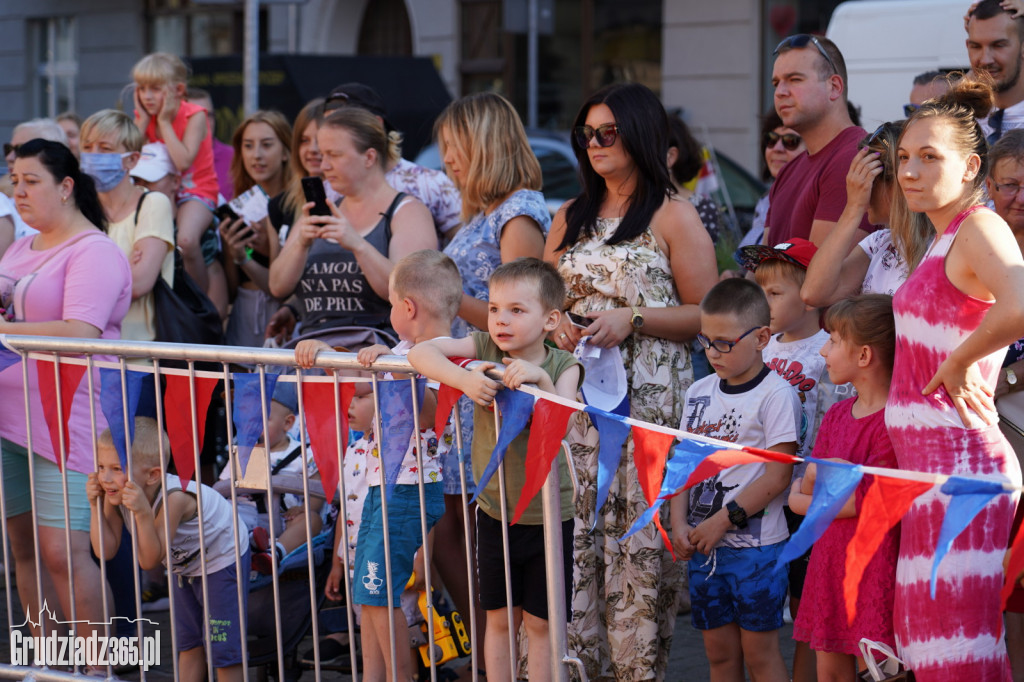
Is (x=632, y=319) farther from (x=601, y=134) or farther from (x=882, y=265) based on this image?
(x=882, y=265)

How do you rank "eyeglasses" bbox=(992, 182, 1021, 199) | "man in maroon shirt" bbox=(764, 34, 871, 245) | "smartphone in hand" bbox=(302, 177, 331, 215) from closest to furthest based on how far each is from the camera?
"eyeglasses" bbox=(992, 182, 1021, 199) < "man in maroon shirt" bbox=(764, 34, 871, 245) < "smartphone in hand" bbox=(302, 177, 331, 215)

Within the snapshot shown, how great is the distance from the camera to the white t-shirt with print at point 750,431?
403 centimetres

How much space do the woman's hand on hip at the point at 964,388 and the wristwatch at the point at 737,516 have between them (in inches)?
34.9

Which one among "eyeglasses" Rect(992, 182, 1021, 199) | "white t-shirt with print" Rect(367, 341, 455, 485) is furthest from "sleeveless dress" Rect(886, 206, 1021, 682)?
"white t-shirt with print" Rect(367, 341, 455, 485)

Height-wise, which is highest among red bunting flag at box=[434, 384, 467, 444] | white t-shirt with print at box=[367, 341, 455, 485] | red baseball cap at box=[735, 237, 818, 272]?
red baseball cap at box=[735, 237, 818, 272]

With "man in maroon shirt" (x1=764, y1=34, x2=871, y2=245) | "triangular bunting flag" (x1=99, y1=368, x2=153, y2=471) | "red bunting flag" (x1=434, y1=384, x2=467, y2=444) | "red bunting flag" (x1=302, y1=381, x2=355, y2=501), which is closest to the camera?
"red bunting flag" (x1=434, y1=384, x2=467, y2=444)

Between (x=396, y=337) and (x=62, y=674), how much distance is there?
1.84m

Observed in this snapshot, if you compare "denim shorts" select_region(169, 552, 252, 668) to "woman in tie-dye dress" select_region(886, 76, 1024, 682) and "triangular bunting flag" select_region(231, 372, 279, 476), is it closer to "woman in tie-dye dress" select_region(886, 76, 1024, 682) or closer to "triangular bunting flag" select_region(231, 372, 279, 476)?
"triangular bunting flag" select_region(231, 372, 279, 476)

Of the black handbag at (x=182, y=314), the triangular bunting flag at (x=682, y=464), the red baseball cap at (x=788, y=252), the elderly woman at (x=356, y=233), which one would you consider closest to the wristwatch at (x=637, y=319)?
the red baseball cap at (x=788, y=252)

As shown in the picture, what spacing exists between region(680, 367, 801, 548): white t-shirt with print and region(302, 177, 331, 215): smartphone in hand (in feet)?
6.11

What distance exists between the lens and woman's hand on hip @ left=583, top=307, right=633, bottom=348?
4.28 metres

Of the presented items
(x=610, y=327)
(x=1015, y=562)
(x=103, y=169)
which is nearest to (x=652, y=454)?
(x=1015, y=562)

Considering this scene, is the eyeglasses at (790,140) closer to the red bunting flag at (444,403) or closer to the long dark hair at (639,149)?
the long dark hair at (639,149)

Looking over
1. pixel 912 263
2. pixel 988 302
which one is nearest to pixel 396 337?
pixel 912 263
